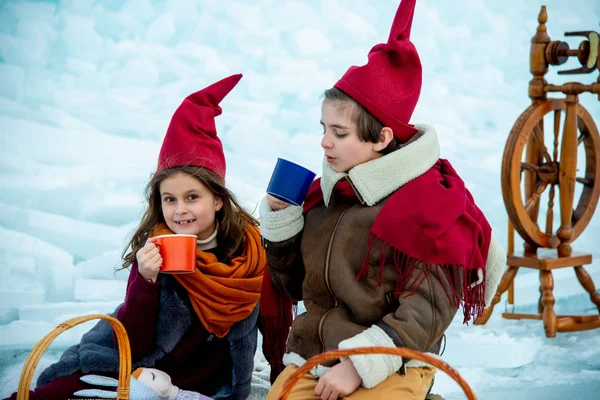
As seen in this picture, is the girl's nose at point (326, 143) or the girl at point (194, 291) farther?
the girl at point (194, 291)

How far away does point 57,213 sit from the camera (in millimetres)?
3625

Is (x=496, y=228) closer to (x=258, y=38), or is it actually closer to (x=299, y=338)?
(x=258, y=38)

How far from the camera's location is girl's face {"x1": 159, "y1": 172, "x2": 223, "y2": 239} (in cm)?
197

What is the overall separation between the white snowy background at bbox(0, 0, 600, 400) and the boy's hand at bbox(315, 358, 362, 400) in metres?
1.79

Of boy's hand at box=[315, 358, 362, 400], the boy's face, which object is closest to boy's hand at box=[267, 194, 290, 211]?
the boy's face

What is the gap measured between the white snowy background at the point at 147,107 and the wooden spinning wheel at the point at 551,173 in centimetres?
23

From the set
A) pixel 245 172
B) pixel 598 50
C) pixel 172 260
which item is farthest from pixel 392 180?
pixel 245 172

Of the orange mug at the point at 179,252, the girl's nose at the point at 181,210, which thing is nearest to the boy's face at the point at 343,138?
the orange mug at the point at 179,252

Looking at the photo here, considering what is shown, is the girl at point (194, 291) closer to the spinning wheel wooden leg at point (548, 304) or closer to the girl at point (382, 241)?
the girl at point (382, 241)

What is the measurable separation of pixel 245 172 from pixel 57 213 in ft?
3.03

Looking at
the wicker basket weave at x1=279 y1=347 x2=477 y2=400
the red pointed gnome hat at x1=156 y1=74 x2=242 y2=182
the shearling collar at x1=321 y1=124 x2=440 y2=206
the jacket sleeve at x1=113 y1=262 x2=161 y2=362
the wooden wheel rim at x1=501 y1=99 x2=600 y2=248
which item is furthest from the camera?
the wooden wheel rim at x1=501 y1=99 x2=600 y2=248

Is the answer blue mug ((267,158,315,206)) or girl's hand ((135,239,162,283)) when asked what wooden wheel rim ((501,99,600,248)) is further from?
girl's hand ((135,239,162,283))

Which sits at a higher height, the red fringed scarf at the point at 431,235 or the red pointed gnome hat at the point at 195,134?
the red pointed gnome hat at the point at 195,134

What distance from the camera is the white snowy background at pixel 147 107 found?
3.50 meters
